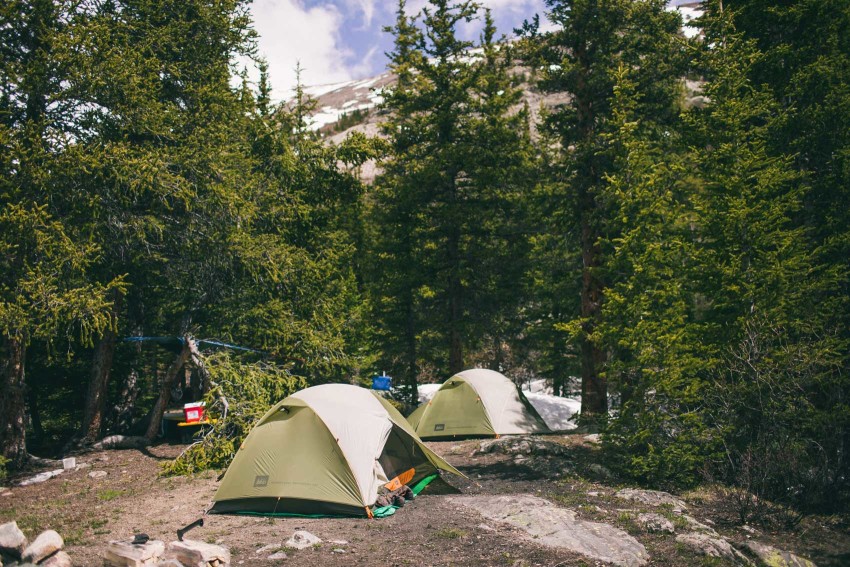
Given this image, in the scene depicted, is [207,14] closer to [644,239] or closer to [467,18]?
[467,18]

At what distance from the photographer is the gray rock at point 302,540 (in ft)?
24.6

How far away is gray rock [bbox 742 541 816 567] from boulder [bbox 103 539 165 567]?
281 inches

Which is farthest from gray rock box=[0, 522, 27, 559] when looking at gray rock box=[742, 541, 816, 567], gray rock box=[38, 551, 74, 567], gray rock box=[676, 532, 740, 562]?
gray rock box=[742, 541, 816, 567]

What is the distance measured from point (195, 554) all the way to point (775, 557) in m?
6.89

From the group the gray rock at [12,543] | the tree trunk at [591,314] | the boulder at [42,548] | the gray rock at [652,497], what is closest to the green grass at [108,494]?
the gray rock at [12,543]

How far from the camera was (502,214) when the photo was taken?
22078 mm

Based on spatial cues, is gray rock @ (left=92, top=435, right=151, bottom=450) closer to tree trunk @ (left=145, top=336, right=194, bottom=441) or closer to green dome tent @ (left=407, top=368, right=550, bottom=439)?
tree trunk @ (left=145, top=336, right=194, bottom=441)

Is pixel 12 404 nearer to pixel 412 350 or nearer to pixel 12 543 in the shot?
pixel 12 543

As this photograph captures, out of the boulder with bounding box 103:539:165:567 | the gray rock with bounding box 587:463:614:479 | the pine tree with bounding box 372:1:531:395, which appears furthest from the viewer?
the pine tree with bounding box 372:1:531:395

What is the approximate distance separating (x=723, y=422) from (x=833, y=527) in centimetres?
231

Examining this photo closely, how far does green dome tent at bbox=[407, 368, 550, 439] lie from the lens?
16.4 metres

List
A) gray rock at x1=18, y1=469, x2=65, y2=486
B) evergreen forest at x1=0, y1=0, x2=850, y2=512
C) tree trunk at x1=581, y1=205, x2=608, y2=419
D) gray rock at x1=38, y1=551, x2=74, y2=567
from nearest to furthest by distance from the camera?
gray rock at x1=38, y1=551, x2=74, y2=567, evergreen forest at x1=0, y1=0, x2=850, y2=512, gray rock at x1=18, y1=469, x2=65, y2=486, tree trunk at x1=581, y1=205, x2=608, y2=419

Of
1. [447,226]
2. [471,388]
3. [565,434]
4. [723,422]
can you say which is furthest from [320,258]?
[723,422]

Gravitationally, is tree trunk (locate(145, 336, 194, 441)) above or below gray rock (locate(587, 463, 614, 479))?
above
